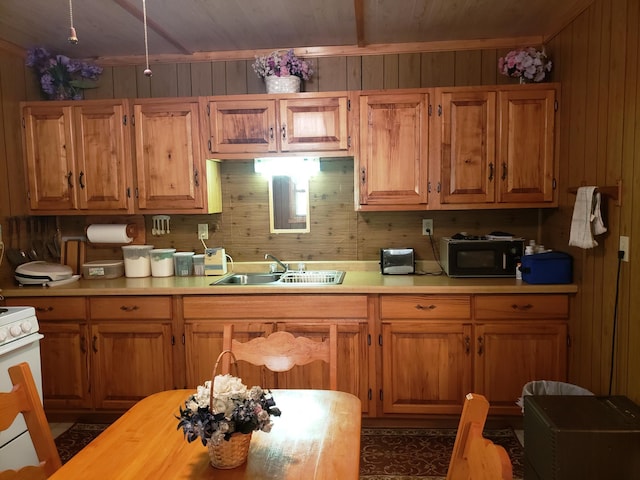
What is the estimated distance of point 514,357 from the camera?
294 centimetres

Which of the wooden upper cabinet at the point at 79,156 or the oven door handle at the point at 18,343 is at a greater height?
the wooden upper cabinet at the point at 79,156

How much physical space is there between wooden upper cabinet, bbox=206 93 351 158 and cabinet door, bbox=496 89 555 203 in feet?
3.26

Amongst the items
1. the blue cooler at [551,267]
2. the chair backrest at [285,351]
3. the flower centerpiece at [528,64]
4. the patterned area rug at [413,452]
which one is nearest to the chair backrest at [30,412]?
the chair backrest at [285,351]

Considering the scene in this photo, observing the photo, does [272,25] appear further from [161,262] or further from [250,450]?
[250,450]

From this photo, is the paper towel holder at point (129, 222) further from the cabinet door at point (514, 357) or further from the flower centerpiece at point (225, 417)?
the flower centerpiece at point (225, 417)

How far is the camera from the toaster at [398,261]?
334cm

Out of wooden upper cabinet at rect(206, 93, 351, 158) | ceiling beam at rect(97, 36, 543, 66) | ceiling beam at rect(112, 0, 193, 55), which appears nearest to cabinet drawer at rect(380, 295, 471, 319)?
wooden upper cabinet at rect(206, 93, 351, 158)

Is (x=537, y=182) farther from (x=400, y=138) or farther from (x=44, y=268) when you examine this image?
(x=44, y=268)

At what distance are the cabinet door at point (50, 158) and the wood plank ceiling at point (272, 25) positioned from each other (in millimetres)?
472

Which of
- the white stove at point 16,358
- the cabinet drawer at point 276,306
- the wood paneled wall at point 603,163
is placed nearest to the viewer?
the wood paneled wall at point 603,163

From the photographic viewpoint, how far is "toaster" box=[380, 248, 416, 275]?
334 centimetres

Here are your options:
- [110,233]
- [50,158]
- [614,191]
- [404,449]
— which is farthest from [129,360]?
[614,191]

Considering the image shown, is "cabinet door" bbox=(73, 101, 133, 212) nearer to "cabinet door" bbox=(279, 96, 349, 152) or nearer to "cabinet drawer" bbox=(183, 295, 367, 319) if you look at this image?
"cabinet drawer" bbox=(183, 295, 367, 319)

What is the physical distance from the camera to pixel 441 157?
3.14 metres
